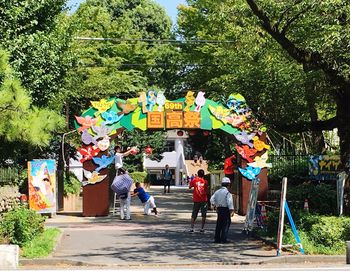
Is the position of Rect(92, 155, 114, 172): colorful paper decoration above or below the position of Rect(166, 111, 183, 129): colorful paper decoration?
below

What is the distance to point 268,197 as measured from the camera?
20734 millimetres

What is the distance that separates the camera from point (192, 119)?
824 inches

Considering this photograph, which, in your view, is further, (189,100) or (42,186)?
(189,100)

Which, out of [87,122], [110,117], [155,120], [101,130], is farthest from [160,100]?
[87,122]

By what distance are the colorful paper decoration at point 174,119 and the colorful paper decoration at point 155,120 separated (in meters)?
0.22

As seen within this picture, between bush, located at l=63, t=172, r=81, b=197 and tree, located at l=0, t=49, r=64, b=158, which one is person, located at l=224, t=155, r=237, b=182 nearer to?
bush, located at l=63, t=172, r=81, b=197

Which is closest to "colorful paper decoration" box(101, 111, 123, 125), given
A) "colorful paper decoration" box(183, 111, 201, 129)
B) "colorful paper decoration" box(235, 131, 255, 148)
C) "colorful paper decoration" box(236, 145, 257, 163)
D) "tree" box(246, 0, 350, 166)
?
"colorful paper decoration" box(183, 111, 201, 129)

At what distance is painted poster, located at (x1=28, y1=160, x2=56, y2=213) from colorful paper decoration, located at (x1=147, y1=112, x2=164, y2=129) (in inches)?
149

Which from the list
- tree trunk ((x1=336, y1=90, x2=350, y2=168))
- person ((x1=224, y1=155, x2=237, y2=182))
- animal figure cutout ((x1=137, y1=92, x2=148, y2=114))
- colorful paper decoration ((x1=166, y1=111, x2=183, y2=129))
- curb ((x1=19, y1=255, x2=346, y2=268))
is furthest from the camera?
person ((x1=224, y1=155, x2=237, y2=182))

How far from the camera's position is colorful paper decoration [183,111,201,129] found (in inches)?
822

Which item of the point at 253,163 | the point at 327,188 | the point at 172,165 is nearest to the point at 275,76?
the point at 327,188

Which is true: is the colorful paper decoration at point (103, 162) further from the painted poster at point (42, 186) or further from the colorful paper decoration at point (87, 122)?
the painted poster at point (42, 186)

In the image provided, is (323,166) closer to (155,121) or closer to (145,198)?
(155,121)

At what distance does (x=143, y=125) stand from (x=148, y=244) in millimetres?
7674
